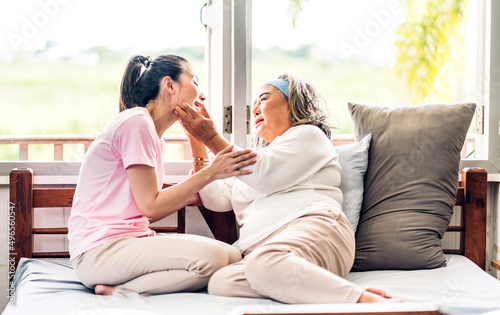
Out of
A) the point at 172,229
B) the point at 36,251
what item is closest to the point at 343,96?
the point at 172,229

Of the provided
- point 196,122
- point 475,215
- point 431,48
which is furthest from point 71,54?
point 475,215

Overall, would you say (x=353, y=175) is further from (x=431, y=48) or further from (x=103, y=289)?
(x=103, y=289)

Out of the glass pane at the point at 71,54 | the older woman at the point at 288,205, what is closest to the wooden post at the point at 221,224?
the older woman at the point at 288,205

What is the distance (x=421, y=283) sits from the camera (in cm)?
162

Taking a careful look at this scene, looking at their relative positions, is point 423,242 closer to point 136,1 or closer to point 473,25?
point 473,25

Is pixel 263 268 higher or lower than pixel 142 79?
lower

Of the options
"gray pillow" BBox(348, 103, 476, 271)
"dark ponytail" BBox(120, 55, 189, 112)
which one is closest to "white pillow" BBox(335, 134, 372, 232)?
"gray pillow" BBox(348, 103, 476, 271)

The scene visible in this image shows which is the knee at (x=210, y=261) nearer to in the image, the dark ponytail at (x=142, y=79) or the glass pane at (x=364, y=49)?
the dark ponytail at (x=142, y=79)

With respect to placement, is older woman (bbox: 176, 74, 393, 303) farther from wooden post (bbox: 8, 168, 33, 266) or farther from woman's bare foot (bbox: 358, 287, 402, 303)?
wooden post (bbox: 8, 168, 33, 266)

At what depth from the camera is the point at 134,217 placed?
166cm

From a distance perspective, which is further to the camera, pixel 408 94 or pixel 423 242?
pixel 408 94

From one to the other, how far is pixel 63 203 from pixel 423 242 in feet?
4.54

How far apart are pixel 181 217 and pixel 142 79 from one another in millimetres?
644

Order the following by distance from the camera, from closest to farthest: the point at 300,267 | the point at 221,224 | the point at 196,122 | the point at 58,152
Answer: the point at 300,267
the point at 196,122
the point at 221,224
the point at 58,152
